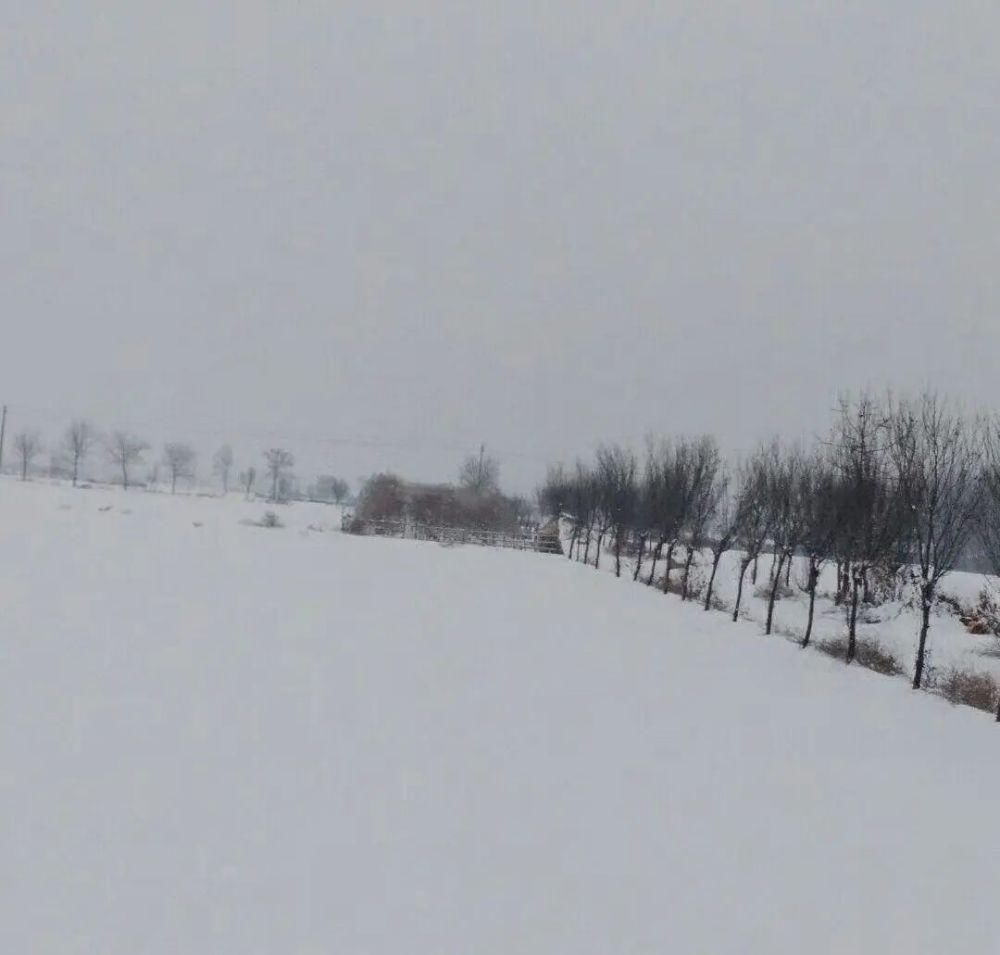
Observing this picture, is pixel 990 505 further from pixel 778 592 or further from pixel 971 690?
pixel 778 592

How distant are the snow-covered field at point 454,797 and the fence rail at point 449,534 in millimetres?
34124

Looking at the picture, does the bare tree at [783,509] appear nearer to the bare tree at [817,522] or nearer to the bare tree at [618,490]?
the bare tree at [817,522]

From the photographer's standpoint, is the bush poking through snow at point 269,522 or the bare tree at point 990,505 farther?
the bush poking through snow at point 269,522

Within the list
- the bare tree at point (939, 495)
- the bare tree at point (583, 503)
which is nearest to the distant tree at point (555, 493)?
the bare tree at point (583, 503)

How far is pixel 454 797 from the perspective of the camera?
17.4ft

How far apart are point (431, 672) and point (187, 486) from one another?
9935 centimetres

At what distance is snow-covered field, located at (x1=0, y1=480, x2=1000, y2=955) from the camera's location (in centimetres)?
381

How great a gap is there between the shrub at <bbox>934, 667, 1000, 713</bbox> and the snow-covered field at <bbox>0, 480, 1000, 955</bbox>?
4.10 ft

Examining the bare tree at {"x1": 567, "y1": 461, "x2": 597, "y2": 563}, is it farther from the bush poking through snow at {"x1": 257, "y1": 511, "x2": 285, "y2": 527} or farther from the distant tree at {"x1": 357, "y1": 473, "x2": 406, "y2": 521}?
the bush poking through snow at {"x1": 257, "y1": 511, "x2": 285, "y2": 527}

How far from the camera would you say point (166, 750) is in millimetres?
5750

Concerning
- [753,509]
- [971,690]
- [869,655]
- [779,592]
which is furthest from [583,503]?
[971,690]

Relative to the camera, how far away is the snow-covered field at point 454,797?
381 centimetres

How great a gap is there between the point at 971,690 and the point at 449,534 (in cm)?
3559

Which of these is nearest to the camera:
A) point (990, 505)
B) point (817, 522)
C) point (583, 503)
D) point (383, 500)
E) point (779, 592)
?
point (990, 505)
